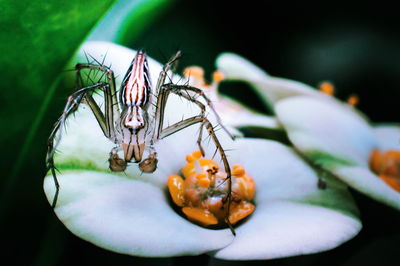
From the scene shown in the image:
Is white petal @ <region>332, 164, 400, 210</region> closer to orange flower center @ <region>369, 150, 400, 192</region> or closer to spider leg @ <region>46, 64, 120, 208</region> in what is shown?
orange flower center @ <region>369, 150, 400, 192</region>

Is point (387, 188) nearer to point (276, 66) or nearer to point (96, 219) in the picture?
point (96, 219)

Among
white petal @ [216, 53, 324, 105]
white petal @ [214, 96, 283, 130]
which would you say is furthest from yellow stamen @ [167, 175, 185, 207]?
white petal @ [216, 53, 324, 105]

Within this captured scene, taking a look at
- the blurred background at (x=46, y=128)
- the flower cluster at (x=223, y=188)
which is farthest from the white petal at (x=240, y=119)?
the blurred background at (x=46, y=128)

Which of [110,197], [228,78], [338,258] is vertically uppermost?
[228,78]

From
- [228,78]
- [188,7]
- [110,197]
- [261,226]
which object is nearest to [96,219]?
[110,197]

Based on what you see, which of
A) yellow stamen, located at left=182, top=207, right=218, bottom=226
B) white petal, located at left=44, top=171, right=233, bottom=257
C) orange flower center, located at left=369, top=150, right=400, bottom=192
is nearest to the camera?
white petal, located at left=44, top=171, right=233, bottom=257

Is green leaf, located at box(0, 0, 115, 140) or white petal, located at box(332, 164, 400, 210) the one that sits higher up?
green leaf, located at box(0, 0, 115, 140)
